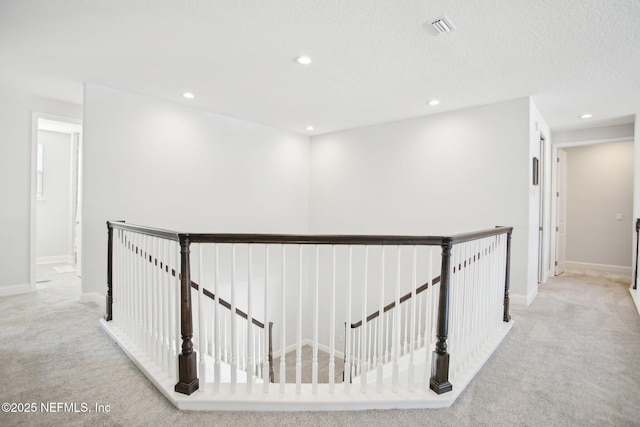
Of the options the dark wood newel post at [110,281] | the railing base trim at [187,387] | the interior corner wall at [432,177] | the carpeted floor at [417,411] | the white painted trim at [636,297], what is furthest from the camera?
the interior corner wall at [432,177]

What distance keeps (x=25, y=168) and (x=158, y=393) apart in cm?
384

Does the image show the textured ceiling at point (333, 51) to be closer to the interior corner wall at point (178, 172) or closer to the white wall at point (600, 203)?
the interior corner wall at point (178, 172)

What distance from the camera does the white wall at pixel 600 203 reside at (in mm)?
5715

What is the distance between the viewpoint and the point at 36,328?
3.00m

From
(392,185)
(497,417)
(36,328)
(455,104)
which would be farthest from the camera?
(392,185)

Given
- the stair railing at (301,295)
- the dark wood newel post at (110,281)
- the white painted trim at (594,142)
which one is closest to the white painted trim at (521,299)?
the stair railing at (301,295)

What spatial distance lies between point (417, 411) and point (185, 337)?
145 centimetres

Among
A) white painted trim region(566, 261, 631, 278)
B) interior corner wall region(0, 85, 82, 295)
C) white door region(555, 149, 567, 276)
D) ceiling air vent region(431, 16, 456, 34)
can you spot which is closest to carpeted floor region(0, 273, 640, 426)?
interior corner wall region(0, 85, 82, 295)

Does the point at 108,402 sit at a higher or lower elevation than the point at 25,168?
lower

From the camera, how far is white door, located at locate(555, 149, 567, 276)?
225 inches

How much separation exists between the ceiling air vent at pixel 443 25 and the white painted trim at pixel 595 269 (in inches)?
223

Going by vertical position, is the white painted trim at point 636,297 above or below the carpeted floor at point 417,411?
above

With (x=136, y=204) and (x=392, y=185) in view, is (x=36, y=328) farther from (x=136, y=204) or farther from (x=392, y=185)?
(x=392, y=185)

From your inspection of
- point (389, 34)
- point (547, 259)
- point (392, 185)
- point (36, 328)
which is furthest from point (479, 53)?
point (36, 328)
